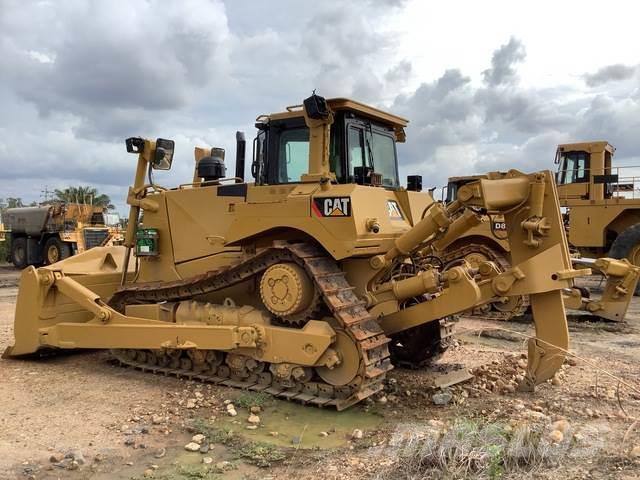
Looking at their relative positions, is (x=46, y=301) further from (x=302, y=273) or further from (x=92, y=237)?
(x=92, y=237)

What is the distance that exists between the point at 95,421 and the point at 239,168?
3152mm

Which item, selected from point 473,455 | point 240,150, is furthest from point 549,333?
point 240,150

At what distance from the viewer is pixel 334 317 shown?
18.6 ft

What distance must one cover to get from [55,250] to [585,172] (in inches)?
718

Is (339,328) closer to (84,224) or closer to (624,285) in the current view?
(624,285)

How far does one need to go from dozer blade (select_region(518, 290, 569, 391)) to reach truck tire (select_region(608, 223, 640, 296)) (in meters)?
8.49

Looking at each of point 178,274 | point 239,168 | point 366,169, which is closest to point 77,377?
point 178,274

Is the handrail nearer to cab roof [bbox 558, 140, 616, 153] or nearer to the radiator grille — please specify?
cab roof [bbox 558, 140, 616, 153]

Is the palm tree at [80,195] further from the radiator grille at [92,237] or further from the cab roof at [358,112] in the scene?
the cab roof at [358,112]

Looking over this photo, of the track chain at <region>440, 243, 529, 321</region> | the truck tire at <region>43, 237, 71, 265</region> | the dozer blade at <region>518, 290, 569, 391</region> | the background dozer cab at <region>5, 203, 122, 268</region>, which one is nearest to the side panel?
the dozer blade at <region>518, 290, 569, 391</region>

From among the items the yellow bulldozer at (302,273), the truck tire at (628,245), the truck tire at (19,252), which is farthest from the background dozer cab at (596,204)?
the truck tire at (19,252)

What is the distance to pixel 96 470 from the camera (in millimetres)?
4344

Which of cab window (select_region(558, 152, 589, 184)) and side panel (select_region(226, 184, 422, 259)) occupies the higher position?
cab window (select_region(558, 152, 589, 184))

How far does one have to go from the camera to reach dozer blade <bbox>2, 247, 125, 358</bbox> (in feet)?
23.8
